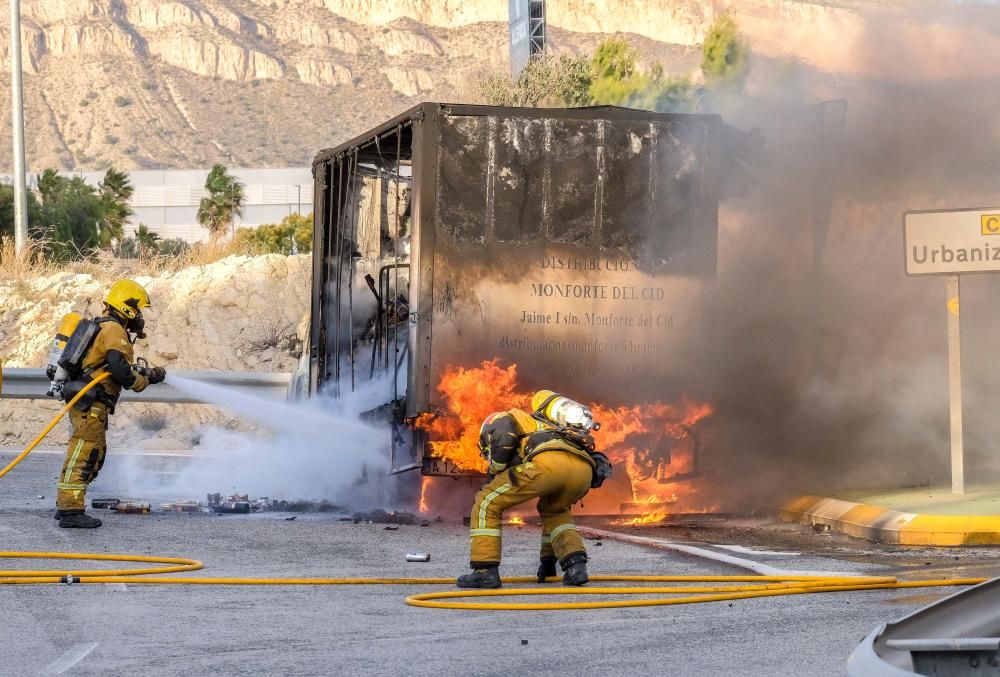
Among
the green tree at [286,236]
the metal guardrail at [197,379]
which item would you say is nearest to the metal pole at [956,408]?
the metal guardrail at [197,379]

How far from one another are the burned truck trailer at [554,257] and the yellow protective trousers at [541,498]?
281 cm

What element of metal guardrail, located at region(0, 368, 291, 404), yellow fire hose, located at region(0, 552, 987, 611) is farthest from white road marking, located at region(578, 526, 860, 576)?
metal guardrail, located at region(0, 368, 291, 404)

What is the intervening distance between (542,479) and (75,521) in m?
4.36

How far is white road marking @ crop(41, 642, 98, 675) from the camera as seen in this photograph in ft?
20.1

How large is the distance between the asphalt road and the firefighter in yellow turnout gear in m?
1.15

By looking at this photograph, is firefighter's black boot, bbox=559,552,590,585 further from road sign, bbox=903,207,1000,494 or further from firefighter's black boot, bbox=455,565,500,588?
road sign, bbox=903,207,1000,494

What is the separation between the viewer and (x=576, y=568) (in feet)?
27.4

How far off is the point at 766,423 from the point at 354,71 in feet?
346

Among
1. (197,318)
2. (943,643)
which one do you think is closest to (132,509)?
(943,643)

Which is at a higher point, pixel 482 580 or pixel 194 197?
pixel 194 197

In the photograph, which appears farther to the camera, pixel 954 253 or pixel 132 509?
pixel 132 509

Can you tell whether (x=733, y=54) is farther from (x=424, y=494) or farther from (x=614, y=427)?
(x=424, y=494)

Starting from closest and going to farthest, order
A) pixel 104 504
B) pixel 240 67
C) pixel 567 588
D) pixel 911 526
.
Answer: pixel 567 588 → pixel 911 526 → pixel 104 504 → pixel 240 67

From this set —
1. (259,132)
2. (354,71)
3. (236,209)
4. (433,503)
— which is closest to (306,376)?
(433,503)
